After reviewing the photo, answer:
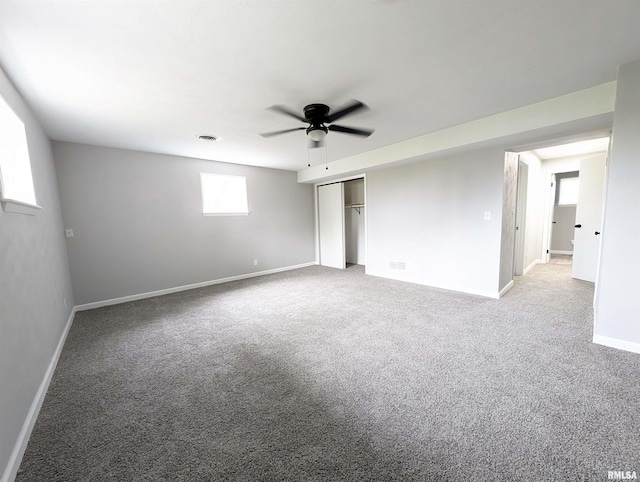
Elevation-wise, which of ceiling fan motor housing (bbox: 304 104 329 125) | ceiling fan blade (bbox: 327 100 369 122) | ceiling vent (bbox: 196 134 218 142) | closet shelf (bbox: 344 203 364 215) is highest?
ceiling vent (bbox: 196 134 218 142)

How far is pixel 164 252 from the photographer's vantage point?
14.0ft

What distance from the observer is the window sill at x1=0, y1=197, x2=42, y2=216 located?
154cm

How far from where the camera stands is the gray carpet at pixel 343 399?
1.27 metres

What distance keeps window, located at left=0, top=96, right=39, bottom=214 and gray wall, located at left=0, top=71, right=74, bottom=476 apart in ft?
0.22

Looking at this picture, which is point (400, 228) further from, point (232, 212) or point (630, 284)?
point (232, 212)

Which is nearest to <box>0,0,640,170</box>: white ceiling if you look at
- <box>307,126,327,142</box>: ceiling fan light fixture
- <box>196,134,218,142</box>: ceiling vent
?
<box>307,126,327,142</box>: ceiling fan light fixture

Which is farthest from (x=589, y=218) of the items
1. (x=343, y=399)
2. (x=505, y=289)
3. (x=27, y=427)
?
(x=27, y=427)

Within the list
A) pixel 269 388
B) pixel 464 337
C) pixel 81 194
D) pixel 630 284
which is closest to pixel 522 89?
pixel 630 284

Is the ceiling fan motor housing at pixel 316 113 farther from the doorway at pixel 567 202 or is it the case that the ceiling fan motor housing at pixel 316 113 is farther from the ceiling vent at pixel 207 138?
the doorway at pixel 567 202

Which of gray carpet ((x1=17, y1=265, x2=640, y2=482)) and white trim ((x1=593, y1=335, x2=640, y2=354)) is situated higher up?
white trim ((x1=593, y1=335, x2=640, y2=354))

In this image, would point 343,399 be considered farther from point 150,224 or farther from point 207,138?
point 150,224

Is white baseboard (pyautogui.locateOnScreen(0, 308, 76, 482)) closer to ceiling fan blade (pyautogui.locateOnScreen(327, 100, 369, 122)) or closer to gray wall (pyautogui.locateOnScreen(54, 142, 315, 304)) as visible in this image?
gray wall (pyautogui.locateOnScreen(54, 142, 315, 304))

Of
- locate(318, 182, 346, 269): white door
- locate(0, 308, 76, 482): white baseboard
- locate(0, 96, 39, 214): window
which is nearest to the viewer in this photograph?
locate(0, 308, 76, 482): white baseboard

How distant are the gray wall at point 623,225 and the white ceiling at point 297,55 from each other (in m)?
0.32
